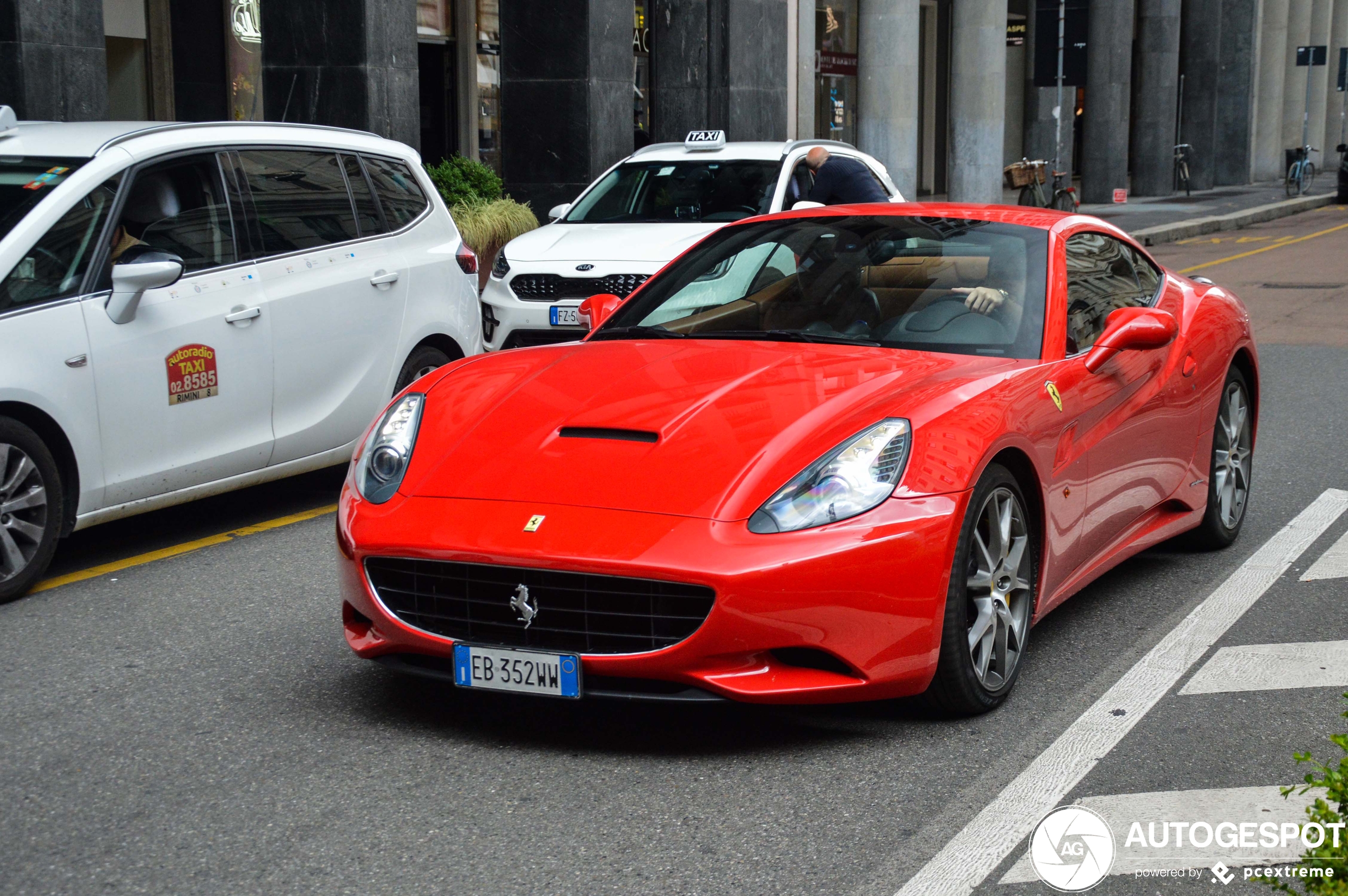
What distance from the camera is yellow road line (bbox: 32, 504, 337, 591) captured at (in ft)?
21.1

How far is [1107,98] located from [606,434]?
1344 inches

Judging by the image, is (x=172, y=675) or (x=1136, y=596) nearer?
(x=172, y=675)

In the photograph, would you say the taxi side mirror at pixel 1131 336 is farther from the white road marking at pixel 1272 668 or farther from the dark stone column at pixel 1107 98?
the dark stone column at pixel 1107 98

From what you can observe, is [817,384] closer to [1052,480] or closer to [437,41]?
[1052,480]

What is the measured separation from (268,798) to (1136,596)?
3370mm

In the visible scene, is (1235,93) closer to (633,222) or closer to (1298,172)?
(1298,172)

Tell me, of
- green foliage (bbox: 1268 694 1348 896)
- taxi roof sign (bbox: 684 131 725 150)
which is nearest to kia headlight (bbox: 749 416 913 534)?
green foliage (bbox: 1268 694 1348 896)

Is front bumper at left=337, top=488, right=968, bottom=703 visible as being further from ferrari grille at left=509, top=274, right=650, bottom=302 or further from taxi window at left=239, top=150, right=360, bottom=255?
ferrari grille at left=509, top=274, right=650, bottom=302

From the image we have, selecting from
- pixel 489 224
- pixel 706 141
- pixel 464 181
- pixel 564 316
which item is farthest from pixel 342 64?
pixel 564 316

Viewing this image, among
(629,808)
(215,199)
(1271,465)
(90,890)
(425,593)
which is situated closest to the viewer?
(90,890)

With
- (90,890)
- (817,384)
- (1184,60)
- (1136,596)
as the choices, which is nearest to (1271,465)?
(1136,596)

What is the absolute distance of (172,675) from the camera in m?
5.10

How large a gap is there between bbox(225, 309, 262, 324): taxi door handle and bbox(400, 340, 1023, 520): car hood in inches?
77.7

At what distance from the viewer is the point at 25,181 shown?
6.46 m
